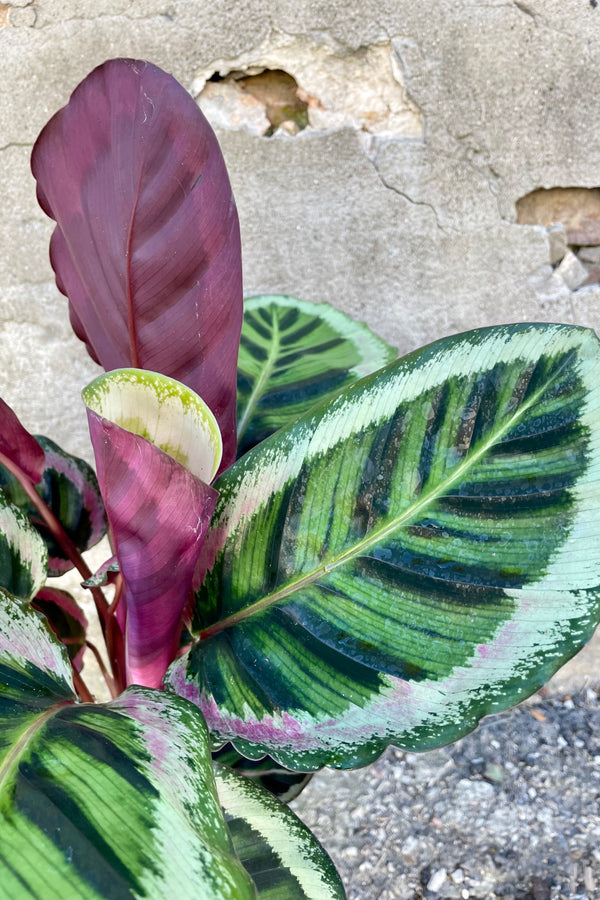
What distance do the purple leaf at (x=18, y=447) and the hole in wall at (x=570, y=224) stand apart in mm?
1051

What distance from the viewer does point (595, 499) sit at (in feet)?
1.57

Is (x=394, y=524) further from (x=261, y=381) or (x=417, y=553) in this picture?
(x=261, y=381)

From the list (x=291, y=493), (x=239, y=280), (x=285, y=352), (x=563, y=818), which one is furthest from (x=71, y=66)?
(x=563, y=818)

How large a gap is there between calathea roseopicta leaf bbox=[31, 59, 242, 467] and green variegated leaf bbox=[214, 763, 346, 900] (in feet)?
1.19

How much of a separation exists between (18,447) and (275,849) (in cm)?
44

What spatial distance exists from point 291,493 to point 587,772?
100 centimetres

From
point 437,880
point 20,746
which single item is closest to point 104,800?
point 20,746

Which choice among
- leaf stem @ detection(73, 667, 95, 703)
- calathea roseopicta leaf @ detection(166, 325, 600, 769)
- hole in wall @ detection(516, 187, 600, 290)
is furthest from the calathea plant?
hole in wall @ detection(516, 187, 600, 290)

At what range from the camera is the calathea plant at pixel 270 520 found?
1.52 ft

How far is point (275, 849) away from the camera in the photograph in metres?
0.56

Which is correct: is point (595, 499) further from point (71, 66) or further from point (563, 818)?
point (71, 66)

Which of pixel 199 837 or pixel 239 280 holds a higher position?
pixel 239 280

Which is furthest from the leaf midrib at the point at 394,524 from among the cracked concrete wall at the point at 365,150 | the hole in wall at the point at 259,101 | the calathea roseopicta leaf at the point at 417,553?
the hole in wall at the point at 259,101

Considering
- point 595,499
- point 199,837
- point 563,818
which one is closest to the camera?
point 199,837
